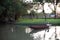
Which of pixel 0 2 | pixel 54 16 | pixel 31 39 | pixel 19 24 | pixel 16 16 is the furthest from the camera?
pixel 54 16

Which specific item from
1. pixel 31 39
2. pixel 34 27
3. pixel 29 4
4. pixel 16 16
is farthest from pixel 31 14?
pixel 31 39

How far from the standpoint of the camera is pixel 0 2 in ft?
35.9

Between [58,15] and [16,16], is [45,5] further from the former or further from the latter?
[16,16]

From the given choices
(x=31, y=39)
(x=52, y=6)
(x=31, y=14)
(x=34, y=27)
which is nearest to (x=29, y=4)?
(x=31, y=14)

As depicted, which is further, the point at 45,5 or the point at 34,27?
the point at 45,5

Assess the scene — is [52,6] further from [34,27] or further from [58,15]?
[34,27]

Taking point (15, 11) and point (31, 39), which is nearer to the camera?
point (31, 39)

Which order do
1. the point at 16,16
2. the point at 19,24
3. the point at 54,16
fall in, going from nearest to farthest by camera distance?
1. the point at 19,24
2. the point at 16,16
3. the point at 54,16

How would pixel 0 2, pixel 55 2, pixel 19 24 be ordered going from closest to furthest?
pixel 0 2
pixel 19 24
pixel 55 2

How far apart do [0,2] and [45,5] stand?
5.29 m

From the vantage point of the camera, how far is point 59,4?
1516 cm

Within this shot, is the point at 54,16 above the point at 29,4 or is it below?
below

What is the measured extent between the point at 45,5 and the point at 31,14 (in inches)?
58.6

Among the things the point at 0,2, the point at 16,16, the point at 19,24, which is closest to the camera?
the point at 0,2
